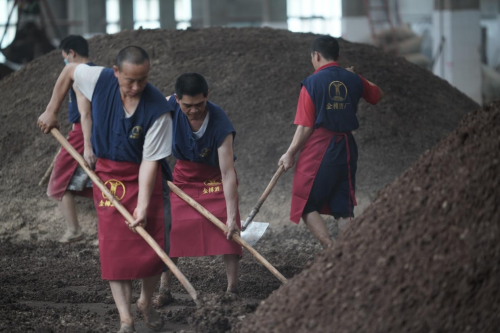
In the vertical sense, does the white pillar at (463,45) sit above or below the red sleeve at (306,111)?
below

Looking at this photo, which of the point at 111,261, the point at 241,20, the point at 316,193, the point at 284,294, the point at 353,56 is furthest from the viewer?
the point at 241,20

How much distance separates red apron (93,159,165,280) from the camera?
395cm

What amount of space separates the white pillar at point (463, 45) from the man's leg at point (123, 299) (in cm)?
1188

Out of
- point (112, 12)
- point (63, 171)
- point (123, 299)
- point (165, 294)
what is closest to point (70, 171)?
point (63, 171)

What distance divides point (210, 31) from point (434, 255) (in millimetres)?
7280

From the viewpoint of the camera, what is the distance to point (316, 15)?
24594 millimetres

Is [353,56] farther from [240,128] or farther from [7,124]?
[7,124]

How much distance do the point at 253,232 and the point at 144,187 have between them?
1650 millimetres

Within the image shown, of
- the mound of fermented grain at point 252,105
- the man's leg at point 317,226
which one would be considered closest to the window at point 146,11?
the mound of fermented grain at point 252,105

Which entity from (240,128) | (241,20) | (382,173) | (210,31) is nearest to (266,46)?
(210,31)

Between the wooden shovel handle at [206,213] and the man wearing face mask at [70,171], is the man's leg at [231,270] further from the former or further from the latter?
the man wearing face mask at [70,171]

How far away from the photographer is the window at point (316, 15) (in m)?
24.5

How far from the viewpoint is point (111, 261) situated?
12.9 feet

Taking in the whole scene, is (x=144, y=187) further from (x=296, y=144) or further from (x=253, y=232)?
(x=253, y=232)
